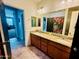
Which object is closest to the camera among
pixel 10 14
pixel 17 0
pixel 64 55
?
pixel 64 55

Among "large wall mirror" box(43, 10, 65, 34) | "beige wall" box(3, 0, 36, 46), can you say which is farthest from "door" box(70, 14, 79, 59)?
"beige wall" box(3, 0, 36, 46)

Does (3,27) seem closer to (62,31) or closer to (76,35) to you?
(76,35)

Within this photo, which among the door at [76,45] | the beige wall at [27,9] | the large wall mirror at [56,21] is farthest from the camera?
the beige wall at [27,9]

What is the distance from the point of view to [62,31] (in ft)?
7.23

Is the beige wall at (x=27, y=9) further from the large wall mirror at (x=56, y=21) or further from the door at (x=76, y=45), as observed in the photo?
the door at (x=76, y=45)

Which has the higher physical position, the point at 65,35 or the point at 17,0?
the point at 17,0

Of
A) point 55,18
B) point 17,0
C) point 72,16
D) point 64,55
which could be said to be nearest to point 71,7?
point 72,16

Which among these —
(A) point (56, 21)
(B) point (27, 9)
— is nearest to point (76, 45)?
(A) point (56, 21)

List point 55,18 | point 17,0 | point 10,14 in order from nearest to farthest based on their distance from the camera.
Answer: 1. point 55,18
2. point 17,0
3. point 10,14

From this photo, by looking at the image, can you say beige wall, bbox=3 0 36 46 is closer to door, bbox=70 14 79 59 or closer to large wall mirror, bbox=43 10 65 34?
large wall mirror, bbox=43 10 65 34

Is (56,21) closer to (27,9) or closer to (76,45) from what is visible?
(76,45)

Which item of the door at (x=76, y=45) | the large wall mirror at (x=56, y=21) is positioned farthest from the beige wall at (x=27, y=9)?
the door at (x=76, y=45)

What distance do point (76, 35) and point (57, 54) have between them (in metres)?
1.06

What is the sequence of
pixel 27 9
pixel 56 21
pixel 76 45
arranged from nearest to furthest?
1. pixel 76 45
2. pixel 56 21
3. pixel 27 9
